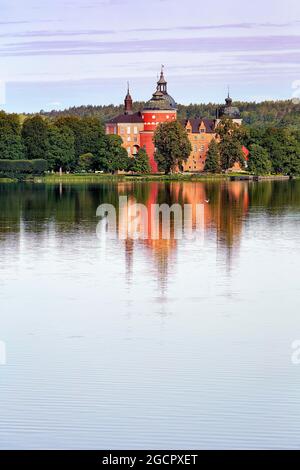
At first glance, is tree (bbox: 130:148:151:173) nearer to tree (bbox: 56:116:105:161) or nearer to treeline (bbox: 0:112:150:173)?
treeline (bbox: 0:112:150:173)

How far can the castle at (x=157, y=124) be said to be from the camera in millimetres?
89312

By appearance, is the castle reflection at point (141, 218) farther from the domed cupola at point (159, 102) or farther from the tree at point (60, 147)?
the domed cupola at point (159, 102)

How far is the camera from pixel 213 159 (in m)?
79.1

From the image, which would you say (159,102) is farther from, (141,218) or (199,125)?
(141,218)

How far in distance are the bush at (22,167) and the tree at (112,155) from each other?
222 inches

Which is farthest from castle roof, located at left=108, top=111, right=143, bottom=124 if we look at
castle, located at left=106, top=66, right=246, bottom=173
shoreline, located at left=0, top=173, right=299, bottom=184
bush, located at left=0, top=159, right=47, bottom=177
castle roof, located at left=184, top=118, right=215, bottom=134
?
bush, located at left=0, top=159, right=47, bottom=177

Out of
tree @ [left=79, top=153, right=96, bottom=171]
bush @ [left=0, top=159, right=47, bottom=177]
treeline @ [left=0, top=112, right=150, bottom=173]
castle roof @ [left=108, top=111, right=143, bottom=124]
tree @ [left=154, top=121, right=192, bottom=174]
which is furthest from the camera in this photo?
castle roof @ [left=108, top=111, right=143, bottom=124]

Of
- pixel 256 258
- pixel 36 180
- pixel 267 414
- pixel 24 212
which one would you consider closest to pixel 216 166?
pixel 36 180

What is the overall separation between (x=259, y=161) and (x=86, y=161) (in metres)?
12.2

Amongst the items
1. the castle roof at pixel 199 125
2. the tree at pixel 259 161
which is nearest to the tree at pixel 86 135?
the tree at pixel 259 161

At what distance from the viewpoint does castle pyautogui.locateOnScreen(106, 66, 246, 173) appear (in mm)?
89312

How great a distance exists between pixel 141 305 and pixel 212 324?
1864mm

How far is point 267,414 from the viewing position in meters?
11.3

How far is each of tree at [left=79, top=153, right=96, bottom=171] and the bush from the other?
14.5 ft
